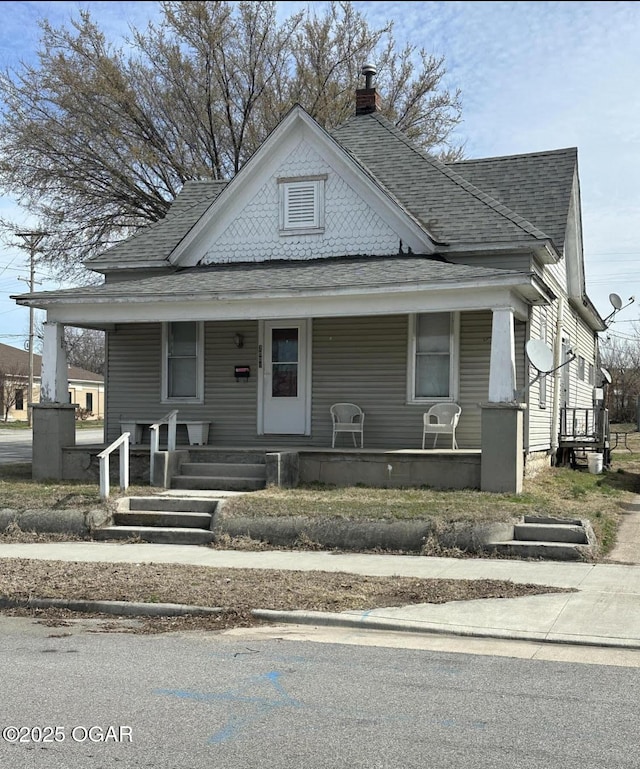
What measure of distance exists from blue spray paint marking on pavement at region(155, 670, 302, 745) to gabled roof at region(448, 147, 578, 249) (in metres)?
12.3

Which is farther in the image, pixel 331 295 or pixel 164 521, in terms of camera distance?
pixel 331 295

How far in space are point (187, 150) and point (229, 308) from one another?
14.0 metres

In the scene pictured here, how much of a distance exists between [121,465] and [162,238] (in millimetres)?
6316

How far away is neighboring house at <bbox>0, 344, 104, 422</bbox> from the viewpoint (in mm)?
57781

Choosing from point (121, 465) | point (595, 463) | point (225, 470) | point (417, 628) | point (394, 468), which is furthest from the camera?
point (595, 463)

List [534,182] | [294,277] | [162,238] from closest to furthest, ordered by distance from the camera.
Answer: [294,277]
[534,182]
[162,238]

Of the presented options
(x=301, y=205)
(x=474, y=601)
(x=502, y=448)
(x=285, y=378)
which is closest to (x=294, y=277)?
(x=285, y=378)

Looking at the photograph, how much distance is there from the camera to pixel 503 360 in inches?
503

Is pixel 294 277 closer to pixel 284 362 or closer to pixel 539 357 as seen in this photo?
pixel 284 362

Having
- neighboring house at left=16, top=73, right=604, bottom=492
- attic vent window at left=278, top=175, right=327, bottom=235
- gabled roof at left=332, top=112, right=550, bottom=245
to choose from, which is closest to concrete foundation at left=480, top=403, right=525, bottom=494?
neighboring house at left=16, top=73, right=604, bottom=492

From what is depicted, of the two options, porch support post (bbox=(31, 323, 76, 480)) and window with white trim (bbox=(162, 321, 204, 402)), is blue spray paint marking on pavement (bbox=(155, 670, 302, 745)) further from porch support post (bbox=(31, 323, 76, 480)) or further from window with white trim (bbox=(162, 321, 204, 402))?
window with white trim (bbox=(162, 321, 204, 402))

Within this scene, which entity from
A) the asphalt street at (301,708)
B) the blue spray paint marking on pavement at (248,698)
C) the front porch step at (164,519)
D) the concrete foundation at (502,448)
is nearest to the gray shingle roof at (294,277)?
the concrete foundation at (502,448)

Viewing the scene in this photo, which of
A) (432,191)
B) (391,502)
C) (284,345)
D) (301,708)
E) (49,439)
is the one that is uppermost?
(432,191)

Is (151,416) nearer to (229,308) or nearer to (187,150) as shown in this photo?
(229,308)
